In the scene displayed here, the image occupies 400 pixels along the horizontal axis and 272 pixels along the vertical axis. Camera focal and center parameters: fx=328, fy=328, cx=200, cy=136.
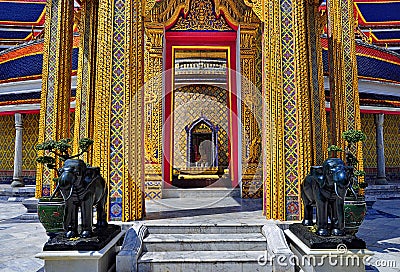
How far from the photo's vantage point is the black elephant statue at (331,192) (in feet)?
10.0

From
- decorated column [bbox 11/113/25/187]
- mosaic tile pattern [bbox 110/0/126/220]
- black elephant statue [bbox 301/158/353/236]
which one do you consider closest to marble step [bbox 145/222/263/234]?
mosaic tile pattern [bbox 110/0/126/220]

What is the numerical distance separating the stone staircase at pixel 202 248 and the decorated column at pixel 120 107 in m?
0.62

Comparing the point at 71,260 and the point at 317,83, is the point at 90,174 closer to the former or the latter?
the point at 71,260

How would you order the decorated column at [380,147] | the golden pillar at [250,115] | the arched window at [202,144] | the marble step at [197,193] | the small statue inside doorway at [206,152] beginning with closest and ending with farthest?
the golden pillar at [250,115]
the marble step at [197,193]
the decorated column at [380,147]
the arched window at [202,144]
the small statue inside doorway at [206,152]

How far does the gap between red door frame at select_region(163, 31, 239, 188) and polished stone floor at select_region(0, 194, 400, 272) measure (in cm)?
102

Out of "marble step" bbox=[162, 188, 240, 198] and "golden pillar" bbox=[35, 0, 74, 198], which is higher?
"golden pillar" bbox=[35, 0, 74, 198]

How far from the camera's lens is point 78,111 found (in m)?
6.75

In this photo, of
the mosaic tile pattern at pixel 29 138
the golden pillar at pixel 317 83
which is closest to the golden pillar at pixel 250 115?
the golden pillar at pixel 317 83

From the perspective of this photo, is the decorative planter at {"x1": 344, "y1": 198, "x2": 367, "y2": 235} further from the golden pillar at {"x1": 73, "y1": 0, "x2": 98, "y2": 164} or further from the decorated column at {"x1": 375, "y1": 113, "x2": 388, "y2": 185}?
the decorated column at {"x1": 375, "y1": 113, "x2": 388, "y2": 185}

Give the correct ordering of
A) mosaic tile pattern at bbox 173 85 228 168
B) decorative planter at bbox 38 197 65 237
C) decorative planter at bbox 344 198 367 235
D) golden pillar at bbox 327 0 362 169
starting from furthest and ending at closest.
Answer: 1. mosaic tile pattern at bbox 173 85 228 168
2. golden pillar at bbox 327 0 362 169
3. decorative planter at bbox 38 197 65 237
4. decorative planter at bbox 344 198 367 235

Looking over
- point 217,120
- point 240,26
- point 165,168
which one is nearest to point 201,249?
point 165,168

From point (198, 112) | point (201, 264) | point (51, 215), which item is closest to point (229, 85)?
point (198, 112)

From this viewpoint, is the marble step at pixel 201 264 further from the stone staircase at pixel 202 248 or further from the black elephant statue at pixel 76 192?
the black elephant statue at pixel 76 192

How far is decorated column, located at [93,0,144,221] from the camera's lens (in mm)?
4332
